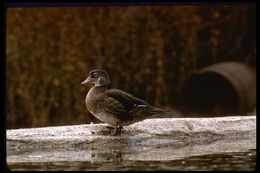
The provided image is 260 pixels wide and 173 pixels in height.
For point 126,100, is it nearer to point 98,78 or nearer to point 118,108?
point 118,108

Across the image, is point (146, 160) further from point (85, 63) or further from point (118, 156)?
point (85, 63)

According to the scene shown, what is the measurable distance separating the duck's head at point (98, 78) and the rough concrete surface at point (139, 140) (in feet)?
1.20

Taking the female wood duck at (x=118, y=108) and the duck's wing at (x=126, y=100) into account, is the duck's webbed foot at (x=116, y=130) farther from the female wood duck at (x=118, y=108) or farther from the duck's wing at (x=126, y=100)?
the duck's wing at (x=126, y=100)

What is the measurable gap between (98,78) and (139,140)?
0.64m

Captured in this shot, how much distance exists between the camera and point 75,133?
7711 mm

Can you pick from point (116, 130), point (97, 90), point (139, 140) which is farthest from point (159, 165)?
point (97, 90)

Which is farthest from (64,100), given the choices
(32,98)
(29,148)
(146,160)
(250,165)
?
(250,165)

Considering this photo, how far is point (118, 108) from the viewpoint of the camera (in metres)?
7.82

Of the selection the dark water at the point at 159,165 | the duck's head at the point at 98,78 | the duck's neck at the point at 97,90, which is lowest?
the dark water at the point at 159,165

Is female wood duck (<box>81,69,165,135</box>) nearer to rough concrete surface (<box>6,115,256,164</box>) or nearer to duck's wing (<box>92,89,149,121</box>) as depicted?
duck's wing (<box>92,89,149,121</box>)

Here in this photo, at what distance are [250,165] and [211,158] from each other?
0.34m

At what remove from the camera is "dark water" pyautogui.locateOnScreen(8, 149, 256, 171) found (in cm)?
688

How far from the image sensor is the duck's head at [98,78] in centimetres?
793

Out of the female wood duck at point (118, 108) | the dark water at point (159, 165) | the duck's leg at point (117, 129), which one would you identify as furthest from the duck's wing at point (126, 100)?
the dark water at point (159, 165)
